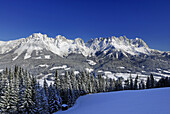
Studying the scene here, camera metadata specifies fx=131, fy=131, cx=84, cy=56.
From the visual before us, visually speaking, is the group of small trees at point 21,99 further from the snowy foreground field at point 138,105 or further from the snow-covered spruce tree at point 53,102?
the snowy foreground field at point 138,105

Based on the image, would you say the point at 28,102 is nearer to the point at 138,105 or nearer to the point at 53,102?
the point at 53,102

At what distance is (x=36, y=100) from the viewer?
32000 millimetres

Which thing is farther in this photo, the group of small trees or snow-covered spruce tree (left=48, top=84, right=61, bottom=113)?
snow-covered spruce tree (left=48, top=84, right=61, bottom=113)

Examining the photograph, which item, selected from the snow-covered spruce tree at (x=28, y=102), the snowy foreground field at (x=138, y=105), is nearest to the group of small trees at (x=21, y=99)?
the snow-covered spruce tree at (x=28, y=102)

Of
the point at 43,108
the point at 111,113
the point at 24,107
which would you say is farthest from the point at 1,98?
the point at 111,113

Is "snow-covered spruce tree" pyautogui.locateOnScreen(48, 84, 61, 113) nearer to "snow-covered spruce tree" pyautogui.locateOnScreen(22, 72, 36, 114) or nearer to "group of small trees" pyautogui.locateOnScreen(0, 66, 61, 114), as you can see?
"group of small trees" pyautogui.locateOnScreen(0, 66, 61, 114)

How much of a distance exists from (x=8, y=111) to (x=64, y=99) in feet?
72.5

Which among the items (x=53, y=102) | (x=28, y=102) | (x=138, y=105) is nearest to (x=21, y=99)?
(x=28, y=102)

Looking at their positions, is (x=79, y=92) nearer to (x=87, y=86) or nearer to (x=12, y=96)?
(x=87, y=86)

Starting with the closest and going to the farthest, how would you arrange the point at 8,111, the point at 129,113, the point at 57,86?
1. the point at 129,113
2. the point at 8,111
3. the point at 57,86

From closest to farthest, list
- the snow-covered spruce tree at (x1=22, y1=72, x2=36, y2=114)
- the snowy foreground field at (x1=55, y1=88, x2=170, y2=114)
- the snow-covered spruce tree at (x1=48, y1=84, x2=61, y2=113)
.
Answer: the snowy foreground field at (x1=55, y1=88, x2=170, y2=114) → the snow-covered spruce tree at (x1=22, y1=72, x2=36, y2=114) → the snow-covered spruce tree at (x1=48, y1=84, x2=61, y2=113)

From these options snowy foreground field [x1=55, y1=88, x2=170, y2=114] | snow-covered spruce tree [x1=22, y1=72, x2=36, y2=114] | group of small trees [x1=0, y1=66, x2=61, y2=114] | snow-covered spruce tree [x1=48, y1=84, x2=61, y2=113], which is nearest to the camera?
snowy foreground field [x1=55, y1=88, x2=170, y2=114]

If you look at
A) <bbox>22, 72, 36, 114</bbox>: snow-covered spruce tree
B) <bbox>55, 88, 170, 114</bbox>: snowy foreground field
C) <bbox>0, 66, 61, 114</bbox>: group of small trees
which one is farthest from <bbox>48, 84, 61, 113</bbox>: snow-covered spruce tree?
<bbox>55, 88, 170, 114</bbox>: snowy foreground field

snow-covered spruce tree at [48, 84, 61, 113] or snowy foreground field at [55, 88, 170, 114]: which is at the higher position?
snowy foreground field at [55, 88, 170, 114]
